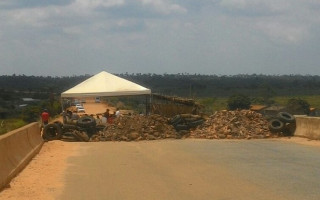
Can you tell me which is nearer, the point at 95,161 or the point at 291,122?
the point at 95,161

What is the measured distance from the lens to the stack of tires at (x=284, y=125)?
29.0 m

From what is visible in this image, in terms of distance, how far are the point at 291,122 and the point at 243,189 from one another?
1730cm

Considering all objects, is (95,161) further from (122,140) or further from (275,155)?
(122,140)

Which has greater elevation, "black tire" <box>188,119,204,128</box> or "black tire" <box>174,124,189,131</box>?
"black tire" <box>188,119,204,128</box>

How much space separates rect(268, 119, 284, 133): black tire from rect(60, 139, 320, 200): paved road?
6.99 m

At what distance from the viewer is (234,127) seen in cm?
3141

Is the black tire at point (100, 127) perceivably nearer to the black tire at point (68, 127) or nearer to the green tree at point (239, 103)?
the black tire at point (68, 127)

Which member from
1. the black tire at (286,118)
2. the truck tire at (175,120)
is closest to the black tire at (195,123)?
the truck tire at (175,120)

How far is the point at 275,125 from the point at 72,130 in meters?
10.4

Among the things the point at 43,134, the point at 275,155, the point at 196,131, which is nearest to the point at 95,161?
the point at 275,155

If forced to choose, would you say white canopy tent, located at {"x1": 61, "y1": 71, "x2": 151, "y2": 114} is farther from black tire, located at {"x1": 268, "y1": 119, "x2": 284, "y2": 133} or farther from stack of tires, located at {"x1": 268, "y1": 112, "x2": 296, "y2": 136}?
stack of tires, located at {"x1": 268, "y1": 112, "x2": 296, "y2": 136}

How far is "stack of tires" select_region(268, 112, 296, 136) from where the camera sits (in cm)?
2898

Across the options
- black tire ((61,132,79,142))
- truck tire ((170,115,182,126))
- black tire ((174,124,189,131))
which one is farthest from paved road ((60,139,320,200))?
truck tire ((170,115,182,126))

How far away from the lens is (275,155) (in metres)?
19.5
